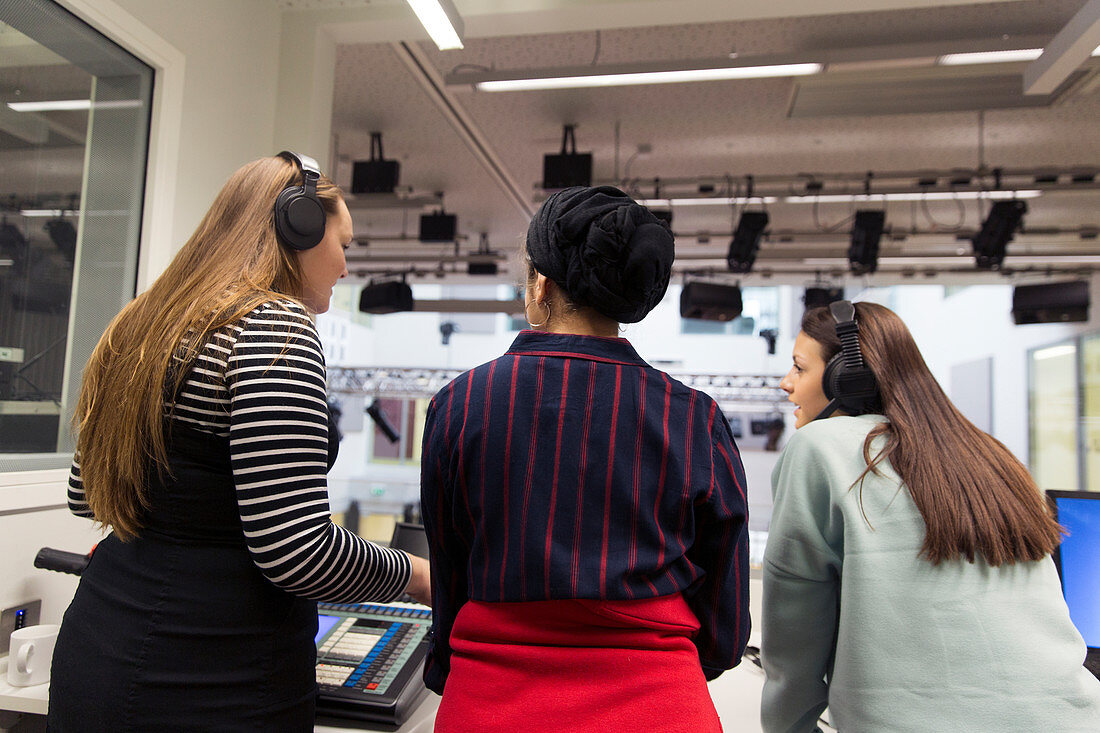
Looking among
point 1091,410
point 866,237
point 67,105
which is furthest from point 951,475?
point 1091,410

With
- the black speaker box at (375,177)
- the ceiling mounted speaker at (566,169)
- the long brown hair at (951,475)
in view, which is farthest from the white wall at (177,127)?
the ceiling mounted speaker at (566,169)

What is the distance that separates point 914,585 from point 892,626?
73 mm

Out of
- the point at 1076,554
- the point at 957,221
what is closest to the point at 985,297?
the point at 957,221

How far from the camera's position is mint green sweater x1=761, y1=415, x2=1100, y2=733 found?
101 cm

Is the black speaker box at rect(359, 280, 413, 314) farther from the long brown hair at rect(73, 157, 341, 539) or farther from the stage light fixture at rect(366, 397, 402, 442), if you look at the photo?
the long brown hair at rect(73, 157, 341, 539)

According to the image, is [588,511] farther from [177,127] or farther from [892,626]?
[177,127]

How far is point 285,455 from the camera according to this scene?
2.86 feet

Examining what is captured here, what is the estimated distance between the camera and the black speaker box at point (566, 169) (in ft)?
16.3

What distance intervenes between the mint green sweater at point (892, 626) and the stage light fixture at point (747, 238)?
4.91m

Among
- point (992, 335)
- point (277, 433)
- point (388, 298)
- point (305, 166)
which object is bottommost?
point (277, 433)

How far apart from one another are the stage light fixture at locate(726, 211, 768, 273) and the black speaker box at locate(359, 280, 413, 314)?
3.47 metres

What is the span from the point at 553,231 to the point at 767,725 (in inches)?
37.6

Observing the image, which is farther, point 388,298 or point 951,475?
point 388,298

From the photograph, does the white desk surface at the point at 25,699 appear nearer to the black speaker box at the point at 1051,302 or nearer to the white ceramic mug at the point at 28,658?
the white ceramic mug at the point at 28,658
